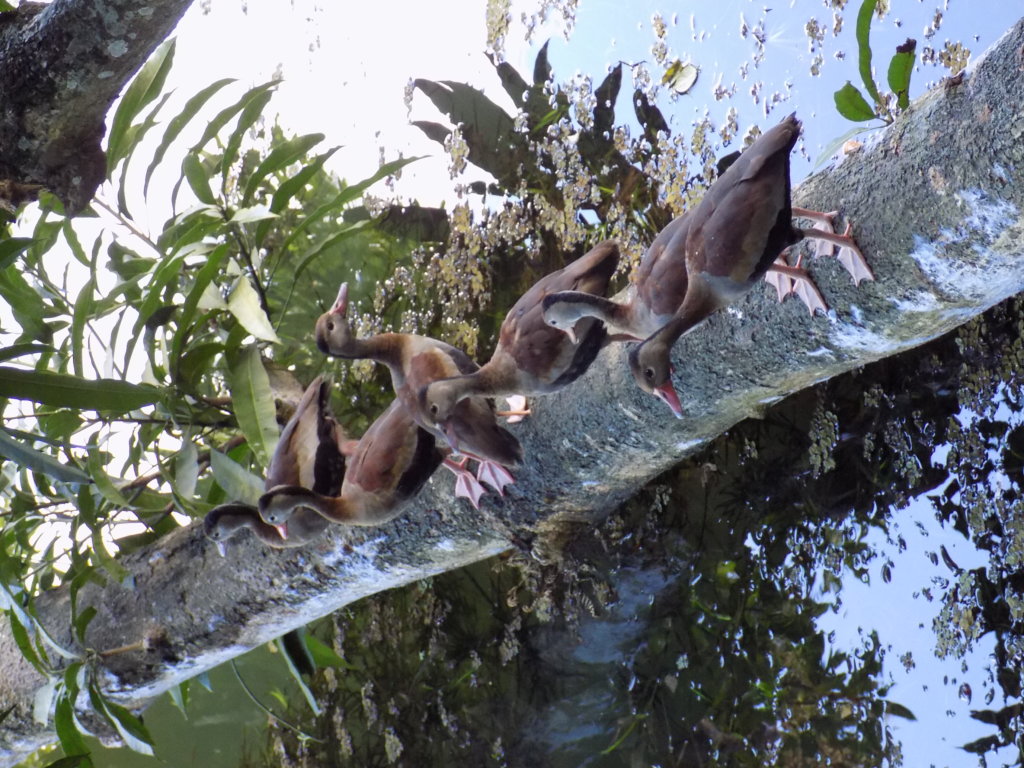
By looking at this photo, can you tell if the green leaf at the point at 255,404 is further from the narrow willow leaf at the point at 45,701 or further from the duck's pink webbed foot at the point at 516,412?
the narrow willow leaf at the point at 45,701

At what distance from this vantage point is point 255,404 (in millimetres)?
912

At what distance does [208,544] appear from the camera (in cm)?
105

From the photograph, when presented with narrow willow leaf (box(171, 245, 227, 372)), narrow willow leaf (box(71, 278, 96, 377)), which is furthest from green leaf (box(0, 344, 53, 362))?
narrow willow leaf (box(171, 245, 227, 372))

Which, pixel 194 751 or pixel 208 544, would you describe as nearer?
pixel 208 544

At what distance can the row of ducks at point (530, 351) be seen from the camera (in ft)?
1.49

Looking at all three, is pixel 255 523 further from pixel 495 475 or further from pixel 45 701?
pixel 45 701

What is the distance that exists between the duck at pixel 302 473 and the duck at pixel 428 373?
0.08m

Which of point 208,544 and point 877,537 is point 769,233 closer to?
point 877,537

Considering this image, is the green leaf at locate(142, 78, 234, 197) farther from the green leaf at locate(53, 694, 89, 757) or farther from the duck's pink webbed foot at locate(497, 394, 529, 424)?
the green leaf at locate(53, 694, 89, 757)

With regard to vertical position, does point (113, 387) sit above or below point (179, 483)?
above

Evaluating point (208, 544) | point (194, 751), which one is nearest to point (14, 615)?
point (208, 544)

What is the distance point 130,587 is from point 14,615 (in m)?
0.15

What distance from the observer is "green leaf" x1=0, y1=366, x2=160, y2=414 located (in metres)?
0.83

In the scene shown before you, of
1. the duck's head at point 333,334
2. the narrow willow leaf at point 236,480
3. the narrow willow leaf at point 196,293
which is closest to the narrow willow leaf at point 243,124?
the narrow willow leaf at point 196,293
